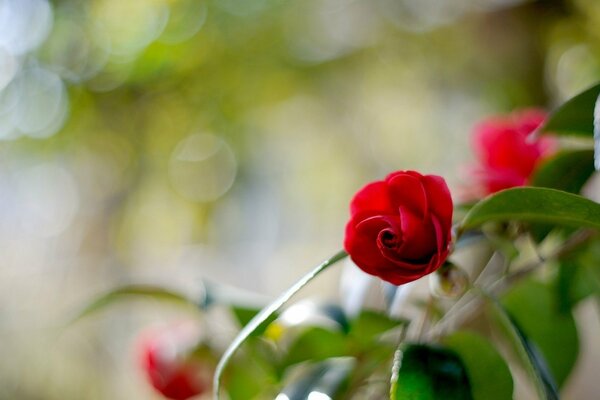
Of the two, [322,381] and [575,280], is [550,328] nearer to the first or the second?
[575,280]

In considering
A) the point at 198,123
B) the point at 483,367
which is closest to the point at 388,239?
the point at 483,367

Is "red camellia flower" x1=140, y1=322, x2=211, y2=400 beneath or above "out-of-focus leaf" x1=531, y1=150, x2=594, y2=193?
beneath

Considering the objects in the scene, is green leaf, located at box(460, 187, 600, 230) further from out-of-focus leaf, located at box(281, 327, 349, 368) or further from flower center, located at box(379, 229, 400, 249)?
out-of-focus leaf, located at box(281, 327, 349, 368)

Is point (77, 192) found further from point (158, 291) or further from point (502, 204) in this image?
point (502, 204)

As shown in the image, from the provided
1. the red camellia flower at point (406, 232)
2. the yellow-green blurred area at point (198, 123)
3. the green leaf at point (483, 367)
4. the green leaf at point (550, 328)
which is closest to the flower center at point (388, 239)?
the red camellia flower at point (406, 232)

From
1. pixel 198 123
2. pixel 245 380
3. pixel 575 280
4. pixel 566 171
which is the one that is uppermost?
pixel 566 171

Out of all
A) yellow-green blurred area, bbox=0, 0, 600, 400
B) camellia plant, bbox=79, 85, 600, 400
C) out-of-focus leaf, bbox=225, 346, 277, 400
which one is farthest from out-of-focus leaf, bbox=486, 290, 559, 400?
yellow-green blurred area, bbox=0, 0, 600, 400
